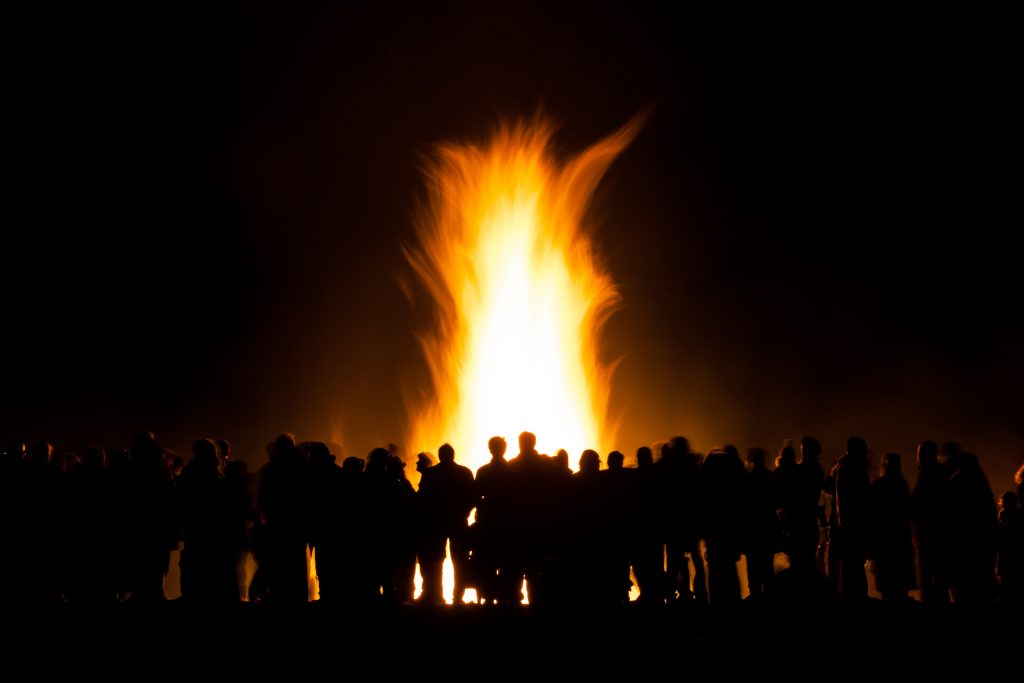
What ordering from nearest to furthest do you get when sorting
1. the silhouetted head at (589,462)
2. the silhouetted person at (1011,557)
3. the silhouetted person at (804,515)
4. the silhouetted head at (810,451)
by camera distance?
the silhouetted person at (804,515)
the silhouetted head at (810,451)
the silhouetted head at (589,462)
the silhouetted person at (1011,557)

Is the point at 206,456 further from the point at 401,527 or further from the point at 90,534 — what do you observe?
the point at 401,527

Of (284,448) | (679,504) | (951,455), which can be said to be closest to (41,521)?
(284,448)

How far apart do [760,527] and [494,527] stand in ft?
9.41

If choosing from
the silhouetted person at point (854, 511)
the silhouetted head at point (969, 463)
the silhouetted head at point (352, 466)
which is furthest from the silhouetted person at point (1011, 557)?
the silhouetted head at point (352, 466)

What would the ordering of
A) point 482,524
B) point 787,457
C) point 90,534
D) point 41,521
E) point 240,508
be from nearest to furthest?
point 240,508
point 90,534
point 482,524
point 41,521
point 787,457

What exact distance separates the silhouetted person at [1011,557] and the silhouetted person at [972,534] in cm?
40

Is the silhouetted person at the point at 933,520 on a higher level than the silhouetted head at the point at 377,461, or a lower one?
lower

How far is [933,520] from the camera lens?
11.0 m

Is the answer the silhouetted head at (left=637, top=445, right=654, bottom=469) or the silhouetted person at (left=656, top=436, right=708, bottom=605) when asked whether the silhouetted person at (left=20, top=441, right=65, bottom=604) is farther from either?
the silhouetted person at (left=656, top=436, right=708, bottom=605)

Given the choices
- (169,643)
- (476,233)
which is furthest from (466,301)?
(169,643)

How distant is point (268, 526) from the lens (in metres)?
10.6

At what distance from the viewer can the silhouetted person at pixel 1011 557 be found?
11.5 meters

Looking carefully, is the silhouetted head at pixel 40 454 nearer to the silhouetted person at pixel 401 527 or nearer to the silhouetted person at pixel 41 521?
the silhouetted person at pixel 41 521

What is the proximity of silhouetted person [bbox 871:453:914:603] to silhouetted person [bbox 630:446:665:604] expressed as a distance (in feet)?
7.88
